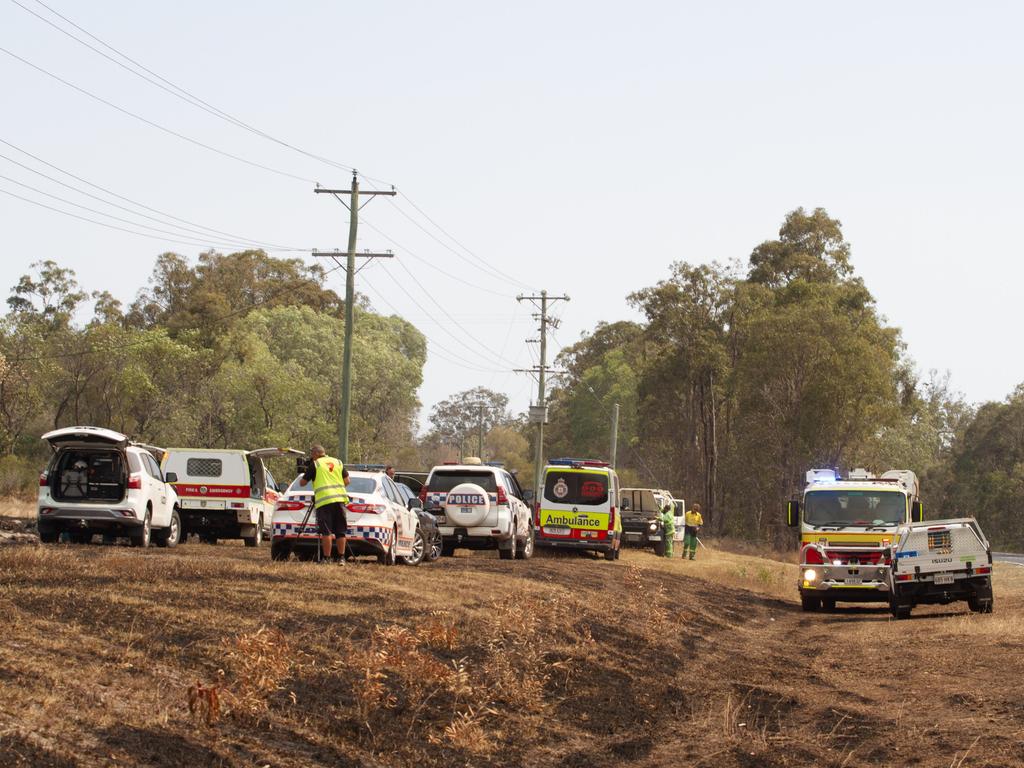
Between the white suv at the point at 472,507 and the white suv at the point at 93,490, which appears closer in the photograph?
the white suv at the point at 93,490

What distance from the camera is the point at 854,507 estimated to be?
85.7ft

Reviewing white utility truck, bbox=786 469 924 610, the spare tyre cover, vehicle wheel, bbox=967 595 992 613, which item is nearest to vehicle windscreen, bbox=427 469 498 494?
the spare tyre cover

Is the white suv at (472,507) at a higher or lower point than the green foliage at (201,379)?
lower

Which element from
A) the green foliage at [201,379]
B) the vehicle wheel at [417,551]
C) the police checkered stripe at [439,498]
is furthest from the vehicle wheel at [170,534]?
the green foliage at [201,379]

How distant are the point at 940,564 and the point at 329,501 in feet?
33.7

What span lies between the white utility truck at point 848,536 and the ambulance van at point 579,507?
7.43m

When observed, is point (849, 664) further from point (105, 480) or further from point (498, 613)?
point (105, 480)

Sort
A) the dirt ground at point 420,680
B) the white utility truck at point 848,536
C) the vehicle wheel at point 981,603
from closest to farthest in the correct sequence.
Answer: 1. the dirt ground at point 420,680
2. the vehicle wheel at point 981,603
3. the white utility truck at point 848,536

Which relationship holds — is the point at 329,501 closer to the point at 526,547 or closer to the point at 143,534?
the point at 143,534

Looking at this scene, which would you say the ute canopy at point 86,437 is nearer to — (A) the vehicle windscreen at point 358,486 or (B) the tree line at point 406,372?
(A) the vehicle windscreen at point 358,486

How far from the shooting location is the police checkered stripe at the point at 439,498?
2767 cm

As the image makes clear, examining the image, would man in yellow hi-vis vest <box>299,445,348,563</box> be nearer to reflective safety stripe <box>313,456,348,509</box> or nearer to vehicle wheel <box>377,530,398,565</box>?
reflective safety stripe <box>313,456,348,509</box>

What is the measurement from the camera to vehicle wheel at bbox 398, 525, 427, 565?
74.4 feet

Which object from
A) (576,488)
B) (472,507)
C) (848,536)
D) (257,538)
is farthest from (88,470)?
(576,488)
